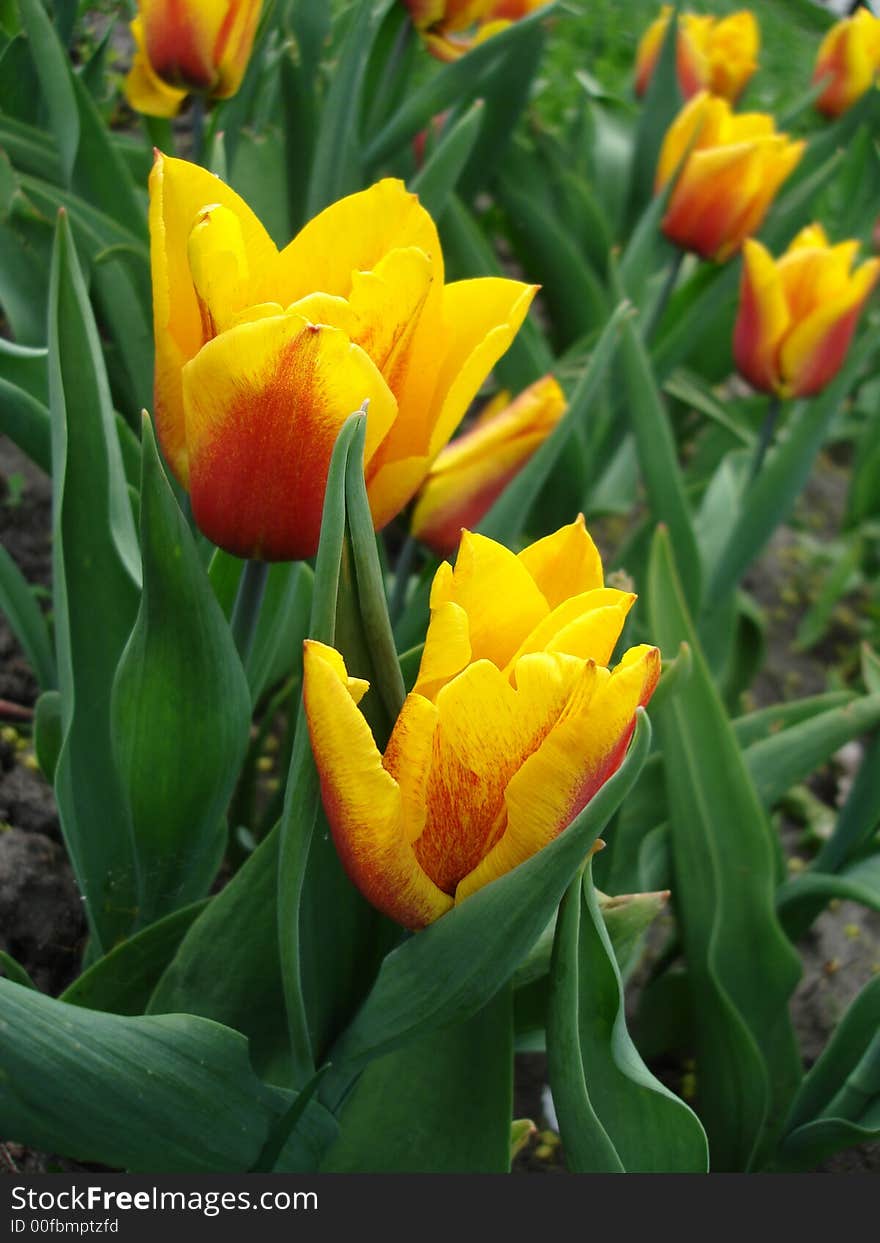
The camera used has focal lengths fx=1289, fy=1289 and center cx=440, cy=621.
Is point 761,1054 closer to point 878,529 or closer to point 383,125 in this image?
point 383,125

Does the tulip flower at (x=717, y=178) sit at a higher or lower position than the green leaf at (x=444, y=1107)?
higher

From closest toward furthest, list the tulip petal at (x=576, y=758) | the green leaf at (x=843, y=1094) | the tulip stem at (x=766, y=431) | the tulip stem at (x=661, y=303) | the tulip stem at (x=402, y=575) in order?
the tulip petal at (x=576, y=758) → the green leaf at (x=843, y=1094) → the tulip stem at (x=402, y=575) → the tulip stem at (x=766, y=431) → the tulip stem at (x=661, y=303)

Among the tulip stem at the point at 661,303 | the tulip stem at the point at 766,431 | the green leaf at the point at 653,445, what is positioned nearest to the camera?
the green leaf at the point at 653,445

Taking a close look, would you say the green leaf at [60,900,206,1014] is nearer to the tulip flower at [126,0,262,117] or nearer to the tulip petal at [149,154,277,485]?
the tulip petal at [149,154,277,485]

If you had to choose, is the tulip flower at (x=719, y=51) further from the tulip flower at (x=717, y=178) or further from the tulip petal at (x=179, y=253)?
the tulip petal at (x=179, y=253)

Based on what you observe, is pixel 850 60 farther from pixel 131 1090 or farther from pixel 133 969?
pixel 131 1090

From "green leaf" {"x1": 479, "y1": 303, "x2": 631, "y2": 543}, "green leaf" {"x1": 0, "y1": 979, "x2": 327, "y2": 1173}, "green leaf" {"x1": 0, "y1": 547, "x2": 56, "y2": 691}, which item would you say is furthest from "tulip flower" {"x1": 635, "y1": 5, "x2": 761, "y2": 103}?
"green leaf" {"x1": 0, "y1": 979, "x2": 327, "y2": 1173}

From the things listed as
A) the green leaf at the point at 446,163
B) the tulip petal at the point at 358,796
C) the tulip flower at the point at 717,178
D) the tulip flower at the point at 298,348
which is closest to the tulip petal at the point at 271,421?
the tulip flower at the point at 298,348
